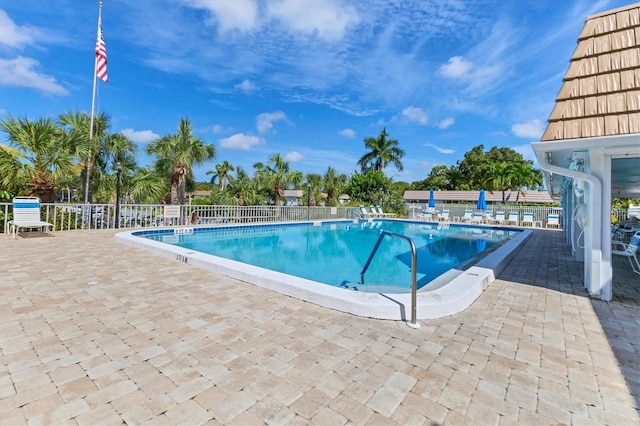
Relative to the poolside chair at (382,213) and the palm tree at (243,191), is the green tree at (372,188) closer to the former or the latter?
the poolside chair at (382,213)

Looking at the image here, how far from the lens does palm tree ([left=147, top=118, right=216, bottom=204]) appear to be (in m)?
15.8

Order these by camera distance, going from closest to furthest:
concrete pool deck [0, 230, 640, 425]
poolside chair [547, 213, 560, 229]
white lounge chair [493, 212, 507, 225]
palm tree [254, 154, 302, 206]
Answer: concrete pool deck [0, 230, 640, 425] → poolside chair [547, 213, 560, 229] → white lounge chair [493, 212, 507, 225] → palm tree [254, 154, 302, 206]

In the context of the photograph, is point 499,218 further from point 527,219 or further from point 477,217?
point 527,219

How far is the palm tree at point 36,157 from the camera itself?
28.8 ft

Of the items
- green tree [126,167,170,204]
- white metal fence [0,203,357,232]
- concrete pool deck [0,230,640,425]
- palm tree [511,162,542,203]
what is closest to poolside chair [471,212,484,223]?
white metal fence [0,203,357,232]

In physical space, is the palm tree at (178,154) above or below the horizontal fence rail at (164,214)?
above

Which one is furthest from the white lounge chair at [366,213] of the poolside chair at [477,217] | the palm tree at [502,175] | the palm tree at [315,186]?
the palm tree at [502,175]

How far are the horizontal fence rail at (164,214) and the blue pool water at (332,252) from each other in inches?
65.9

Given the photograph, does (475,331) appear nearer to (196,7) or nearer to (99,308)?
(99,308)

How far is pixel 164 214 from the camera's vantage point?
11.9 metres

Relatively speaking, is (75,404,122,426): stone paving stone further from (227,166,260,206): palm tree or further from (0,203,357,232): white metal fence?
(227,166,260,206): palm tree

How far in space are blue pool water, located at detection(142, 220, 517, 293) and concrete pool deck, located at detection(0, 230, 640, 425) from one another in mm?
2682

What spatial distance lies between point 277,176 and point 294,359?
1862 cm

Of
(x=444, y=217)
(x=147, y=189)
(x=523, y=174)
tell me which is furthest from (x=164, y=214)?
(x=523, y=174)
